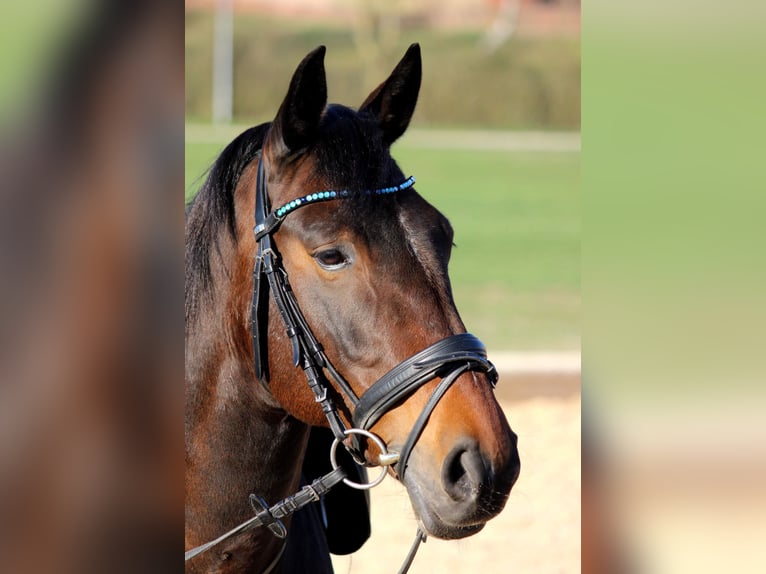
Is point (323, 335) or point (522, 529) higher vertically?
point (323, 335)

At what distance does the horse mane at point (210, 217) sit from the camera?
1957mm

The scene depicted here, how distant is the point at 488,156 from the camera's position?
22.9m

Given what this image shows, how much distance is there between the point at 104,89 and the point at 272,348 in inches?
48.9

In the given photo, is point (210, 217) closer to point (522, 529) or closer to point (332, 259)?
point (332, 259)

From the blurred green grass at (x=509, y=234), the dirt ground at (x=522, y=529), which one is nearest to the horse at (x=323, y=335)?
the blurred green grass at (x=509, y=234)

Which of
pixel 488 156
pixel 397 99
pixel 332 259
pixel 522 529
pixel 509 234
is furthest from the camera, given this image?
pixel 488 156

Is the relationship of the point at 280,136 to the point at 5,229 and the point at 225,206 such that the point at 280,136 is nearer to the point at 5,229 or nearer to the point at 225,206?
the point at 225,206

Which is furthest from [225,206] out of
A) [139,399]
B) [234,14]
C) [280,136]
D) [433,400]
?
[234,14]

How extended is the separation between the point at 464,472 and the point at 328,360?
0.35 m

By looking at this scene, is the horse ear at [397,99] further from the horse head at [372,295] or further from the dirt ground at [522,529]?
the dirt ground at [522,529]

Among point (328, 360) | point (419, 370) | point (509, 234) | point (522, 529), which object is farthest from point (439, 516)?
point (509, 234)

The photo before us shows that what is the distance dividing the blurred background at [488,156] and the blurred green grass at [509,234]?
39 mm

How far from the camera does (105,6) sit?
0.63 metres

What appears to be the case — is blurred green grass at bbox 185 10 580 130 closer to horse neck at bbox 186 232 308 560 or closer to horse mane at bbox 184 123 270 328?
horse mane at bbox 184 123 270 328
